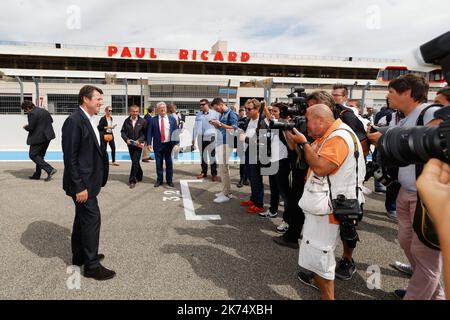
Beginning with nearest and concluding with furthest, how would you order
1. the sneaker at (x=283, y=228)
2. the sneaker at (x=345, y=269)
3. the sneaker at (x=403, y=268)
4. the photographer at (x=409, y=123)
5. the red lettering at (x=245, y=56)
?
1. the photographer at (x=409, y=123)
2. the sneaker at (x=345, y=269)
3. the sneaker at (x=403, y=268)
4. the sneaker at (x=283, y=228)
5. the red lettering at (x=245, y=56)

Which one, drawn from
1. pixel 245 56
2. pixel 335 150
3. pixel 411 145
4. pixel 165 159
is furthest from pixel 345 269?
pixel 245 56

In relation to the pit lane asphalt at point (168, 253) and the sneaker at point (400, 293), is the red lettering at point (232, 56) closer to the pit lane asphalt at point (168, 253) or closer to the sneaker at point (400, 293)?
the pit lane asphalt at point (168, 253)

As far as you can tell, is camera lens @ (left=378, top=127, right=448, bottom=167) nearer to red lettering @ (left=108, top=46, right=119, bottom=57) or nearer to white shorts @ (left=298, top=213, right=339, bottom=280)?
white shorts @ (left=298, top=213, right=339, bottom=280)

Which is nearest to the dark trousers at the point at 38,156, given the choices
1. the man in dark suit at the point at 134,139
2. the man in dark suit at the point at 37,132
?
the man in dark suit at the point at 37,132

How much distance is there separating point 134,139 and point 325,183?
5445 mm

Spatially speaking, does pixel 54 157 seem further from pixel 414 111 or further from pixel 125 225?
pixel 414 111

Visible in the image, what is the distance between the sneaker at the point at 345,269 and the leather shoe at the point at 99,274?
222cm

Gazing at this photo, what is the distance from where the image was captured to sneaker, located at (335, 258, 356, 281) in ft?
10.2

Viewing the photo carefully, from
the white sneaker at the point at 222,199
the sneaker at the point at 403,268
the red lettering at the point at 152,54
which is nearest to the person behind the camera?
the sneaker at the point at 403,268

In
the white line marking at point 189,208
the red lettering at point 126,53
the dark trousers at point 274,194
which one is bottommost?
the white line marking at point 189,208

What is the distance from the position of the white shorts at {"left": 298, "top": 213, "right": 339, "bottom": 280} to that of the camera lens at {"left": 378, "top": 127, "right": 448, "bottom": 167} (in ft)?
4.21

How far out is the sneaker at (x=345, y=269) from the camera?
310 cm

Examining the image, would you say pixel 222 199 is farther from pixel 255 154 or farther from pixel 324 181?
pixel 324 181
